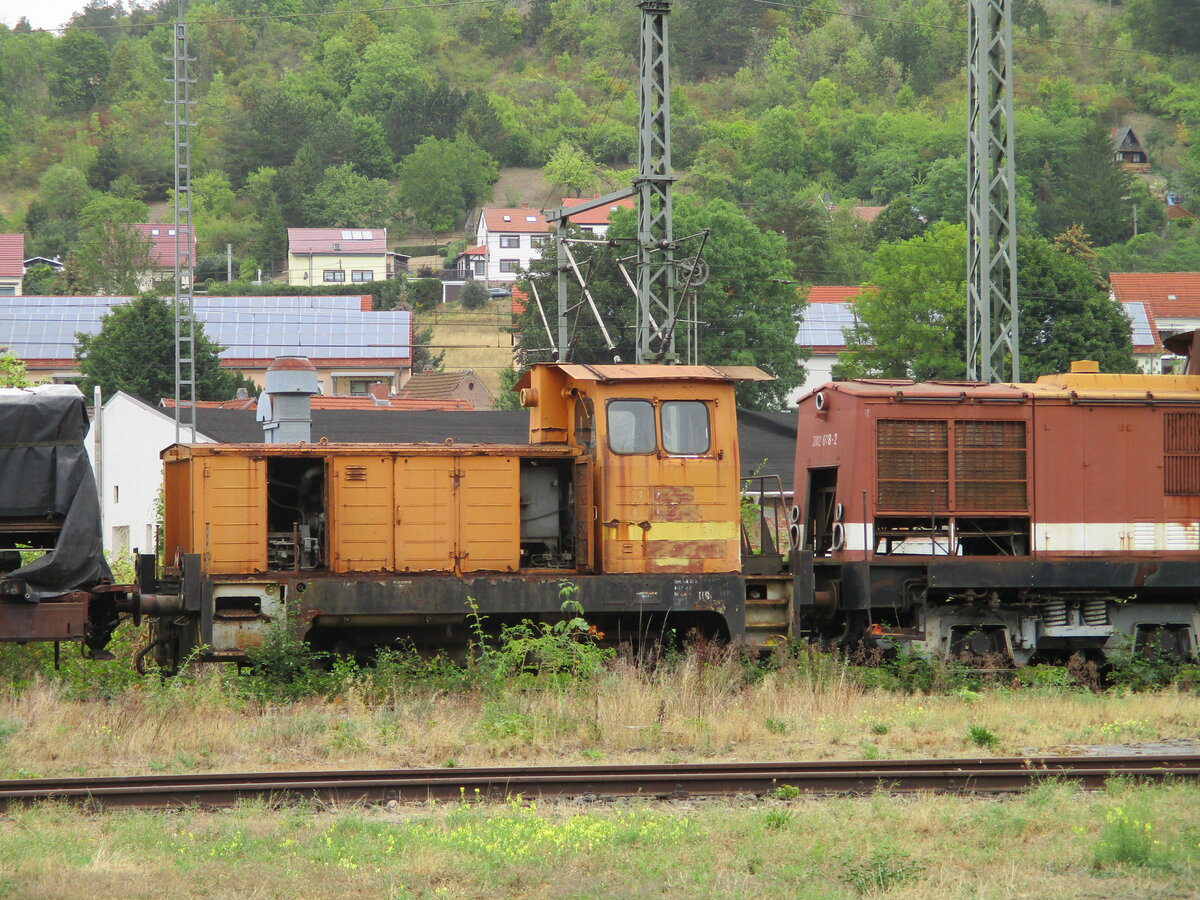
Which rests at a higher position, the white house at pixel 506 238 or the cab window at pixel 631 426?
the white house at pixel 506 238

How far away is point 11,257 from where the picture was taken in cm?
10594

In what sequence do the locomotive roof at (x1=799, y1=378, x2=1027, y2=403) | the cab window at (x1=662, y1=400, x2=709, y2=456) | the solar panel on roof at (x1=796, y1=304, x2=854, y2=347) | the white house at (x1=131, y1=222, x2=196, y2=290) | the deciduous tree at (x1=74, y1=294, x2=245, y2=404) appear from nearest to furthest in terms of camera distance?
the cab window at (x1=662, y1=400, x2=709, y2=456)
the locomotive roof at (x1=799, y1=378, x2=1027, y2=403)
the deciduous tree at (x1=74, y1=294, x2=245, y2=404)
the solar panel on roof at (x1=796, y1=304, x2=854, y2=347)
the white house at (x1=131, y1=222, x2=196, y2=290)

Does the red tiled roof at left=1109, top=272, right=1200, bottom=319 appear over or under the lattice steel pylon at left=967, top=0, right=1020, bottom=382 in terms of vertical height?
over

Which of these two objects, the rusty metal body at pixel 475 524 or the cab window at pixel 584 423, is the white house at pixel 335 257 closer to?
the cab window at pixel 584 423

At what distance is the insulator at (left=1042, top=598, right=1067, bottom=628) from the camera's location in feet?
49.2

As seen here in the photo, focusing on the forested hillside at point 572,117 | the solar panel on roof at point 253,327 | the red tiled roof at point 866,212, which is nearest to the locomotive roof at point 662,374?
the solar panel on roof at point 253,327

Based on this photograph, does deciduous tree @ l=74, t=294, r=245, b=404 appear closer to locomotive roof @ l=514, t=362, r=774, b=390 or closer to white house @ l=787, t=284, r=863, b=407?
white house @ l=787, t=284, r=863, b=407

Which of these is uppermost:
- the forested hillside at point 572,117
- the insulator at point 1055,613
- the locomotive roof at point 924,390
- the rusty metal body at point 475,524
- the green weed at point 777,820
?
the forested hillside at point 572,117

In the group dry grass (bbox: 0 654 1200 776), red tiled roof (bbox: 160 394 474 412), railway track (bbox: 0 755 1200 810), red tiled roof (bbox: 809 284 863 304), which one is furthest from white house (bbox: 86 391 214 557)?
red tiled roof (bbox: 809 284 863 304)

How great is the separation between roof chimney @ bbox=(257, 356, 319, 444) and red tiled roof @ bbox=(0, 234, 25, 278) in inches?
3874

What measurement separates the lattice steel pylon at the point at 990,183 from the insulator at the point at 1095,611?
533cm

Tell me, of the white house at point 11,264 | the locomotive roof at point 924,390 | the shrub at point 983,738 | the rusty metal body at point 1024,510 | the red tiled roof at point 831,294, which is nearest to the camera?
the shrub at point 983,738

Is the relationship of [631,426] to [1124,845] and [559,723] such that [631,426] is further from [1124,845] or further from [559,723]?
[1124,845]

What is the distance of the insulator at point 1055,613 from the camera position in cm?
1501
